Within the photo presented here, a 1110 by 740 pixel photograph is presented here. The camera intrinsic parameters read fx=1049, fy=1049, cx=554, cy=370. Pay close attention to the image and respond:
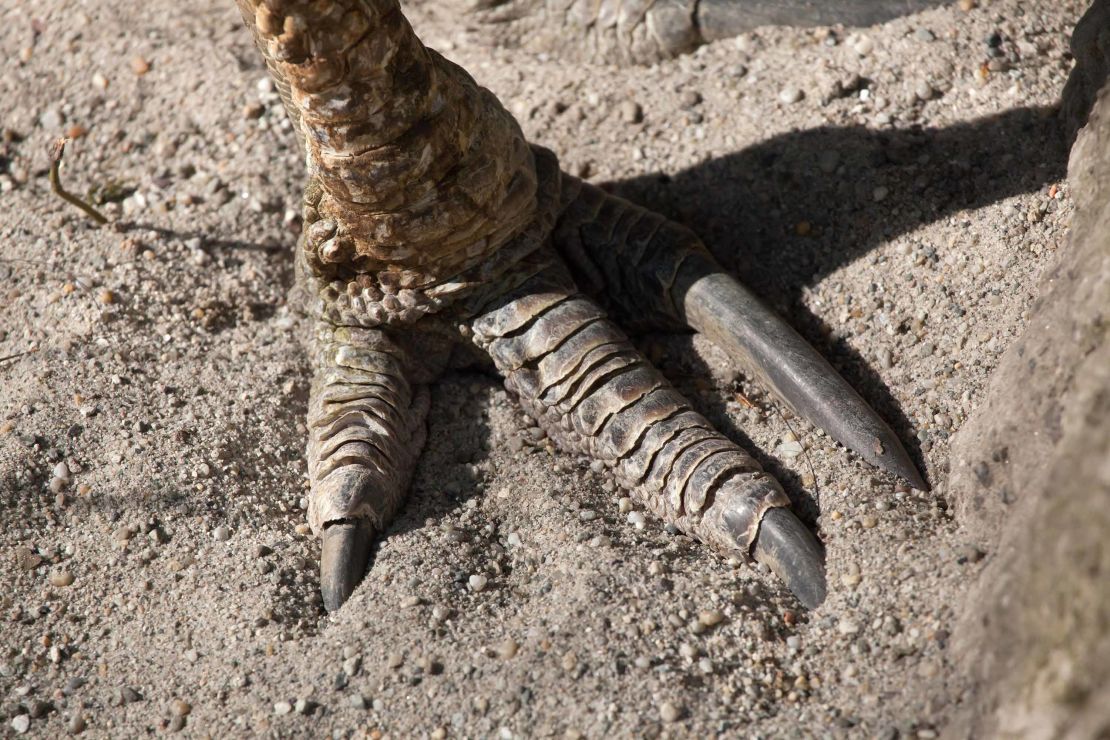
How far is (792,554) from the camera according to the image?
2.30 metres

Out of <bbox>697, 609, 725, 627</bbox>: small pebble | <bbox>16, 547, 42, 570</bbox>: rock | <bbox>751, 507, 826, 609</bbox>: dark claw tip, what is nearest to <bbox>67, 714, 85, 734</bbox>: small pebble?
<bbox>16, 547, 42, 570</bbox>: rock

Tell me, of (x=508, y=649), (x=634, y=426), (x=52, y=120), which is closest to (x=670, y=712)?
(x=508, y=649)

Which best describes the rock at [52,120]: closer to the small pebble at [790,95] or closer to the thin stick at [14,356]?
the thin stick at [14,356]

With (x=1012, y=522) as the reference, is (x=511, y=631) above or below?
below

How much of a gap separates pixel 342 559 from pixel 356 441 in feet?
1.06

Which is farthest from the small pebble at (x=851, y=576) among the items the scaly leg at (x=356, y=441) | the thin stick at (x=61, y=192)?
the thin stick at (x=61, y=192)

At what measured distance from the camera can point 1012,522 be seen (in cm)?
200

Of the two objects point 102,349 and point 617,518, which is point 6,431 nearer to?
point 102,349

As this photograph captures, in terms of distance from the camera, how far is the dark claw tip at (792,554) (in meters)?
2.27

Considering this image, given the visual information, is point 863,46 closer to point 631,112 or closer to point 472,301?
point 631,112

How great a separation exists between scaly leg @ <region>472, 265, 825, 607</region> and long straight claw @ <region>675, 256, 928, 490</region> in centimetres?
21

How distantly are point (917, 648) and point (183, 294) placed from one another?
228 cm

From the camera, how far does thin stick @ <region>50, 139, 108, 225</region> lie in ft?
10.1

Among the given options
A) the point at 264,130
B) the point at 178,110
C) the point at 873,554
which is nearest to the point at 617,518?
the point at 873,554
